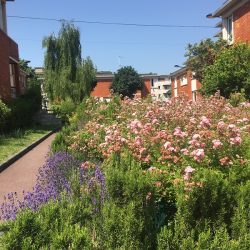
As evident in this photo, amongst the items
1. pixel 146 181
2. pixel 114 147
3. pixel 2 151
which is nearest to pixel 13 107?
pixel 2 151

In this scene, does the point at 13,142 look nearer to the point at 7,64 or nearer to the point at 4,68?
the point at 4,68

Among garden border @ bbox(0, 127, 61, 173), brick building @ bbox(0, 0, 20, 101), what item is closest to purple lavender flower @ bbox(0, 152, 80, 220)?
garden border @ bbox(0, 127, 61, 173)

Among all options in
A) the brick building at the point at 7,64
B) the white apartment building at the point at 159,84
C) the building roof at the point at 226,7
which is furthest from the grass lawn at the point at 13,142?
the white apartment building at the point at 159,84

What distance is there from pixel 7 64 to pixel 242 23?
12.7m

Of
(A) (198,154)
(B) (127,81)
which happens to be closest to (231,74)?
(A) (198,154)

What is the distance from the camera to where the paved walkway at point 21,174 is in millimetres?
8258

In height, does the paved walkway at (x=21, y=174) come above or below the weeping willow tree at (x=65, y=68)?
below

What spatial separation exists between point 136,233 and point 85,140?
4414mm

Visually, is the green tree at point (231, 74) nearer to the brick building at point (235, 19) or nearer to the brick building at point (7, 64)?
the brick building at point (235, 19)

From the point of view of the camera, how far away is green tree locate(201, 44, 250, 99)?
17047mm

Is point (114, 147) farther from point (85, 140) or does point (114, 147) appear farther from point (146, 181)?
point (85, 140)

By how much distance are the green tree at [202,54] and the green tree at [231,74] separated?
7.17 metres

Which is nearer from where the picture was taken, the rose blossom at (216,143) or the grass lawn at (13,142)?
the rose blossom at (216,143)

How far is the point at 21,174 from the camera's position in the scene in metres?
9.88
